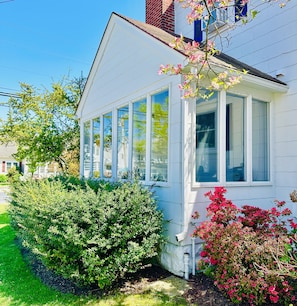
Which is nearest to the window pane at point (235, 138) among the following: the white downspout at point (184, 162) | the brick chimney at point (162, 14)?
the white downspout at point (184, 162)

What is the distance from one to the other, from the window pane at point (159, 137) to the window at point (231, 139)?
0.72m

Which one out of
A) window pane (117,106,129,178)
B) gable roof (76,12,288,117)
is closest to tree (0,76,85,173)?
gable roof (76,12,288,117)

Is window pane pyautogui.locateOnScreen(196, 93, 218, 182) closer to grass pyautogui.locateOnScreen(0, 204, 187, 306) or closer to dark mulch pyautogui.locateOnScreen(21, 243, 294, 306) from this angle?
dark mulch pyautogui.locateOnScreen(21, 243, 294, 306)

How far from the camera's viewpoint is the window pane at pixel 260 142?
18.8 feet

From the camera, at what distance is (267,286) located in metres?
3.23

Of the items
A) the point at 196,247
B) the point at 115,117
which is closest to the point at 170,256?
the point at 196,247

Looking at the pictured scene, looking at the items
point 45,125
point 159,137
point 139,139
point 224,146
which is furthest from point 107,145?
point 45,125

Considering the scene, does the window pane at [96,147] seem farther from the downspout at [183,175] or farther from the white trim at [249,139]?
the white trim at [249,139]

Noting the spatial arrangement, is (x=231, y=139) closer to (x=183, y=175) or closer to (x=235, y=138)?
(x=235, y=138)

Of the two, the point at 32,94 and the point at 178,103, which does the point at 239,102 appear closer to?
the point at 178,103

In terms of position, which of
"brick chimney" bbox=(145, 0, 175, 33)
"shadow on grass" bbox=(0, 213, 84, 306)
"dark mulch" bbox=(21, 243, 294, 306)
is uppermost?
"brick chimney" bbox=(145, 0, 175, 33)

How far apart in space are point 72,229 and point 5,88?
18.9 meters

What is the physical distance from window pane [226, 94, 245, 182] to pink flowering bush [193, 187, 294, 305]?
1201 millimetres

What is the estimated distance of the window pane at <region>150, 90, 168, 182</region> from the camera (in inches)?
212
